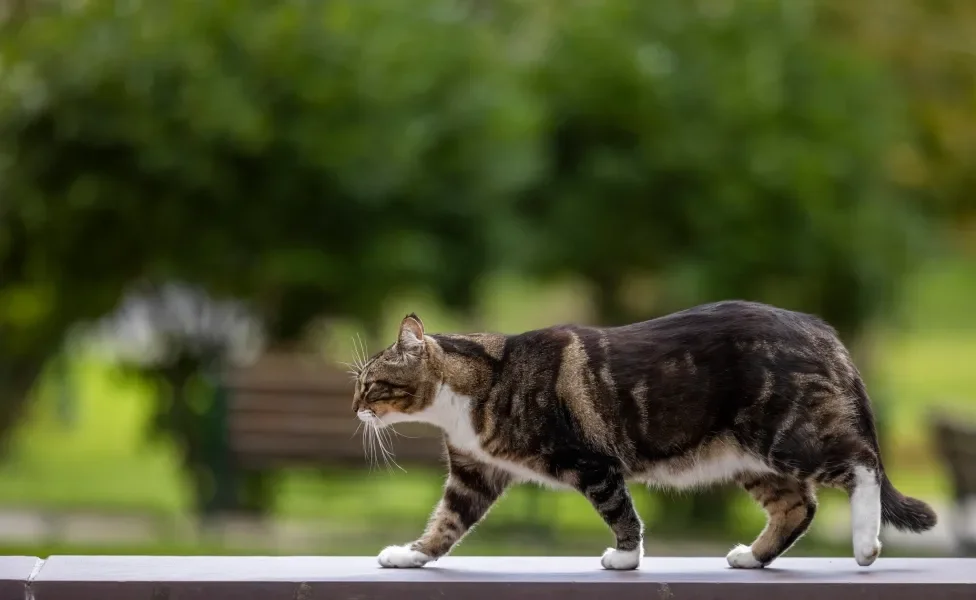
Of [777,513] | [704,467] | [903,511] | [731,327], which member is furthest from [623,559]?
[903,511]

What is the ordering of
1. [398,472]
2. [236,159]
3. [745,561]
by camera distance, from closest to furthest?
[745,561] → [236,159] → [398,472]

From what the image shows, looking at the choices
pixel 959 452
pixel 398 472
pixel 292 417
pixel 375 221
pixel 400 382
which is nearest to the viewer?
pixel 400 382

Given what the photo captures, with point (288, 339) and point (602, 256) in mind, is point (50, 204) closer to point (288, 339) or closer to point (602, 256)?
point (288, 339)

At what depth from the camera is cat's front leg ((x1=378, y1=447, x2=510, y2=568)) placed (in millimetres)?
4363

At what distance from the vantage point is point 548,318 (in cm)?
1341

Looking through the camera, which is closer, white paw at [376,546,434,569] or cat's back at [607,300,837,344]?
cat's back at [607,300,837,344]

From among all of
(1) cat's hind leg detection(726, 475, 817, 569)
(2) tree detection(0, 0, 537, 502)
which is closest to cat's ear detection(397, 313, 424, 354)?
(1) cat's hind leg detection(726, 475, 817, 569)

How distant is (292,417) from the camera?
10.0 meters

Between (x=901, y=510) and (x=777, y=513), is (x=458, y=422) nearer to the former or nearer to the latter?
(x=777, y=513)

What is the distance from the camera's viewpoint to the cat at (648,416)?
4086 millimetres

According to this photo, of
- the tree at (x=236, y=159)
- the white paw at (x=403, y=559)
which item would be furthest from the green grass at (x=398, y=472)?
the white paw at (x=403, y=559)

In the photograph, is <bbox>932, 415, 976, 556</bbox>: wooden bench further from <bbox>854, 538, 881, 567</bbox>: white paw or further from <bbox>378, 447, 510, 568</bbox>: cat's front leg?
<bbox>378, 447, 510, 568</bbox>: cat's front leg

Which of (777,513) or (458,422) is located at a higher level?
(458,422)

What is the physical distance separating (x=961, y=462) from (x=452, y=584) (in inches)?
220
